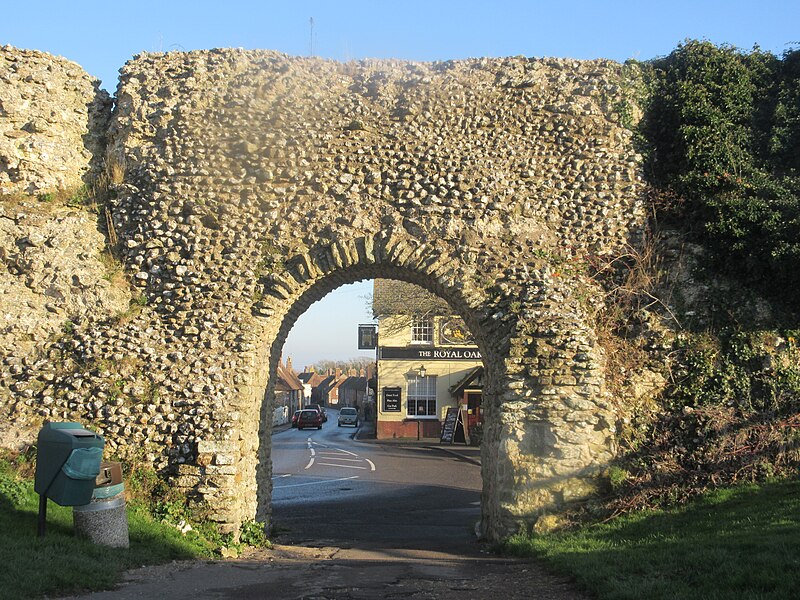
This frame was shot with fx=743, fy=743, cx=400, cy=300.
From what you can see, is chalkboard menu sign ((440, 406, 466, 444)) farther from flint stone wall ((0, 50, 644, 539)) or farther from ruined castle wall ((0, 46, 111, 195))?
ruined castle wall ((0, 46, 111, 195))

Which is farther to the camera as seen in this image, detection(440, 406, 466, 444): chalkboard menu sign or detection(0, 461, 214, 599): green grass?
detection(440, 406, 466, 444): chalkboard menu sign

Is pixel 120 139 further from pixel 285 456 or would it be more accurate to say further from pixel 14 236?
pixel 285 456

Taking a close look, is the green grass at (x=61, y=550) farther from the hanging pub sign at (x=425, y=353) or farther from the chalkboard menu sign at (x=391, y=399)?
the chalkboard menu sign at (x=391, y=399)

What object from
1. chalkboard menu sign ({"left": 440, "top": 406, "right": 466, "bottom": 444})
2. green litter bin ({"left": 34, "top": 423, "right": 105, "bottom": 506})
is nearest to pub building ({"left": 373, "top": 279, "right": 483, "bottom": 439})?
chalkboard menu sign ({"left": 440, "top": 406, "right": 466, "bottom": 444})

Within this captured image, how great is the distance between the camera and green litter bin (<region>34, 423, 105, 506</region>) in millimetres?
7824

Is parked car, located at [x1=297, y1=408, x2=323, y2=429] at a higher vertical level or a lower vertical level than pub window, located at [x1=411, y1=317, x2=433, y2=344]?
lower

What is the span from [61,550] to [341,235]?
5.32m

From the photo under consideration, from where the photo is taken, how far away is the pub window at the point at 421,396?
3691 cm

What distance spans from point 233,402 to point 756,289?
292 inches

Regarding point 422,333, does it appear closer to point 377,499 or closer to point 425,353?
point 425,353

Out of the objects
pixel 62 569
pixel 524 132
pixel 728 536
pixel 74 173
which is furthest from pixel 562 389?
pixel 74 173

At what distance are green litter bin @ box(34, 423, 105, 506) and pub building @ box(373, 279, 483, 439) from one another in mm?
27210

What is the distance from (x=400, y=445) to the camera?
34.4 metres

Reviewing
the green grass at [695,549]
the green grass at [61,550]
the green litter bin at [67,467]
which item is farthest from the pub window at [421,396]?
the green litter bin at [67,467]
